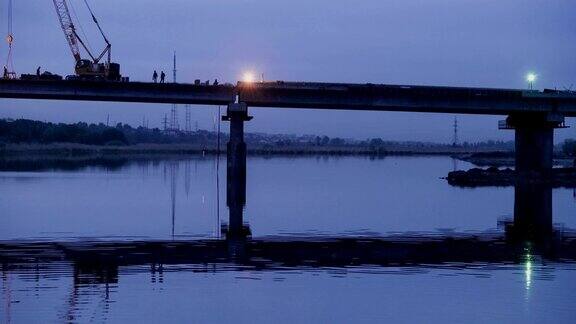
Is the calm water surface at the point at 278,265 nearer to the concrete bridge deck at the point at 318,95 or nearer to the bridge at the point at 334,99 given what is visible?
the bridge at the point at 334,99

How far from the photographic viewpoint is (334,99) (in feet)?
288

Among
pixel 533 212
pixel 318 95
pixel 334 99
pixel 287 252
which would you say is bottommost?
pixel 287 252

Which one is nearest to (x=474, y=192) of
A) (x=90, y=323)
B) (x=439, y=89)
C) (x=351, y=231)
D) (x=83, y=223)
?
(x=439, y=89)

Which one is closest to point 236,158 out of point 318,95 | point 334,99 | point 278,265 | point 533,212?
point 318,95

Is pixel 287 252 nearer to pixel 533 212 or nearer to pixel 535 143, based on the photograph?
pixel 533 212

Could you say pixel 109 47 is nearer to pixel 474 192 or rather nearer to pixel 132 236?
pixel 474 192

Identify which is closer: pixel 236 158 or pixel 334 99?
pixel 236 158

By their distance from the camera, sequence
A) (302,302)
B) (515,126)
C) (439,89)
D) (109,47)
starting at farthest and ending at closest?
(109,47) < (515,126) < (439,89) < (302,302)

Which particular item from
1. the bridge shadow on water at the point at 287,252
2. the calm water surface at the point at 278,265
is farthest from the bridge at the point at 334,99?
the bridge shadow on water at the point at 287,252

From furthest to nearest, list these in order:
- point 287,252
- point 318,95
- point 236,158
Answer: point 318,95, point 236,158, point 287,252

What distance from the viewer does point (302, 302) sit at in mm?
26562

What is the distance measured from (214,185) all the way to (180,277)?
202ft

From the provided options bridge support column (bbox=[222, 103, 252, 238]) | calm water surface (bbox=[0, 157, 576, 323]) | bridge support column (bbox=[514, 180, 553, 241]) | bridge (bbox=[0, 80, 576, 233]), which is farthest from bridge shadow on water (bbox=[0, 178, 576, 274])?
bridge (bbox=[0, 80, 576, 233])

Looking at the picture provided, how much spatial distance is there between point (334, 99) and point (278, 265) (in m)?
54.8
